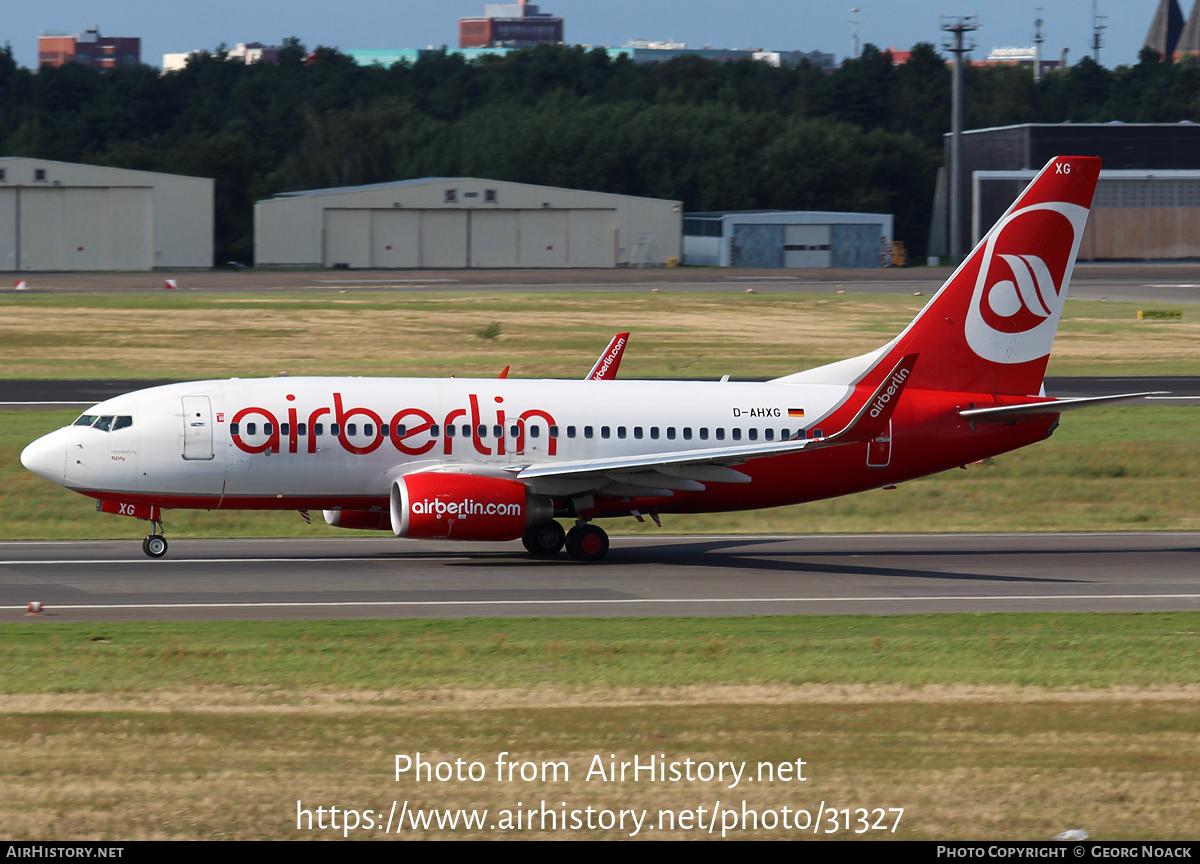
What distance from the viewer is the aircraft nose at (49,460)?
98.8 ft

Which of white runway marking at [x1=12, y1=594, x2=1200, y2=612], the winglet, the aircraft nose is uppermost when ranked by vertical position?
the winglet

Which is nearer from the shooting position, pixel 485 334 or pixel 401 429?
pixel 401 429

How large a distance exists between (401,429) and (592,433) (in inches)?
160

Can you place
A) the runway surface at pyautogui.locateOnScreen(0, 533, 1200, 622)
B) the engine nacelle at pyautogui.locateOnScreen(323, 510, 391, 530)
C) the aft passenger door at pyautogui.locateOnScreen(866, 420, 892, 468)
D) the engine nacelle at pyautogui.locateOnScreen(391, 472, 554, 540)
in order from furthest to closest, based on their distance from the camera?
the aft passenger door at pyautogui.locateOnScreen(866, 420, 892, 468) < the engine nacelle at pyautogui.locateOnScreen(323, 510, 391, 530) < the engine nacelle at pyautogui.locateOnScreen(391, 472, 554, 540) < the runway surface at pyautogui.locateOnScreen(0, 533, 1200, 622)

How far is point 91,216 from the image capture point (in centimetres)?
11862

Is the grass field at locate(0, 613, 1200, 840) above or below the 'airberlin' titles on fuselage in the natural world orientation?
below

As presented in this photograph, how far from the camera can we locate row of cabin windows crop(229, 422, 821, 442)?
100 feet

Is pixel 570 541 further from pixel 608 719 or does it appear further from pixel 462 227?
pixel 462 227

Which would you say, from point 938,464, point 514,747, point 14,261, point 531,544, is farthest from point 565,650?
point 14,261

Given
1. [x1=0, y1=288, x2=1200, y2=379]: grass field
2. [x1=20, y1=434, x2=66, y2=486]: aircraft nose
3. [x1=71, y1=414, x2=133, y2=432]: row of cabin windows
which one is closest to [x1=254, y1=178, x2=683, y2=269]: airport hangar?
[x1=0, y1=288, x2=1200, y2=379]: grass field

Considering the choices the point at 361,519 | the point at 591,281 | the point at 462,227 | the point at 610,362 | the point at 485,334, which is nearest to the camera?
the point at 361,519

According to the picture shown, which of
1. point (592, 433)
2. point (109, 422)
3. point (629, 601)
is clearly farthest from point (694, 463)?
point (109, 422)

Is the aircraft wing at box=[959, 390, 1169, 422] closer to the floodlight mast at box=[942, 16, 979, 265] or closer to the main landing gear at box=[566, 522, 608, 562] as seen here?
the main landing gear at box=[566, 522, 608, 562]

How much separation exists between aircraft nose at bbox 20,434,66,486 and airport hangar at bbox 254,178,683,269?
9746 cm
